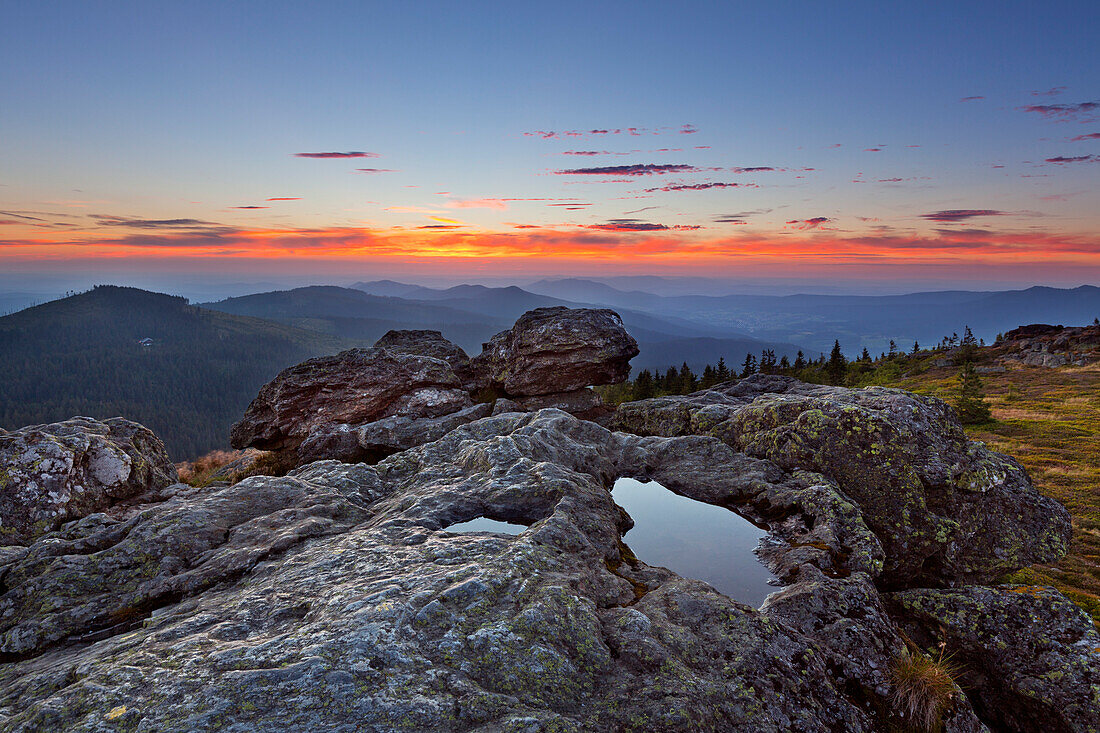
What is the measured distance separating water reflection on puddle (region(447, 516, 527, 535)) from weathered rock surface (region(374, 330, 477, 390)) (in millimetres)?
20202

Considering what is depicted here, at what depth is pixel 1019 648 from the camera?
8.80 metres

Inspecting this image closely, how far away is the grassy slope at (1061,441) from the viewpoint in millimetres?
22672

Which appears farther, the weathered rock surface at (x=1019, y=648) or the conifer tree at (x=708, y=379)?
the conifer tree at (x=708, y=379)

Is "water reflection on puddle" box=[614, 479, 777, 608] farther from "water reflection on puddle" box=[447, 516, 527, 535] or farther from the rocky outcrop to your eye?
the rocky outcrop

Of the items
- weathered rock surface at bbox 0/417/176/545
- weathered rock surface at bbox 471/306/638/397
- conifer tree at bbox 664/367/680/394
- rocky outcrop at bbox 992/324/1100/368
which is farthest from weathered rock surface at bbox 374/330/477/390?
rocky outcrop at bbox 992/324/1100/368

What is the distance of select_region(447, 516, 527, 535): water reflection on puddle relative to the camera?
10.1 metres

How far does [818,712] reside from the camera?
6.55m

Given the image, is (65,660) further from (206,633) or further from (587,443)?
(587,443)

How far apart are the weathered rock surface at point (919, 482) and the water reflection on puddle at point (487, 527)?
8.07 m

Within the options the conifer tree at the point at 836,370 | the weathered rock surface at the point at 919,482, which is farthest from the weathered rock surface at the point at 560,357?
the conifer tree at the point at 836,370

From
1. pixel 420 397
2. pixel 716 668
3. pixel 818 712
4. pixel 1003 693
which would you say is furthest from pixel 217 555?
pixel 420 397

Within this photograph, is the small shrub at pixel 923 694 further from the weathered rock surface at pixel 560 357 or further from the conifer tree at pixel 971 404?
the conifer tree at pixel 971 404

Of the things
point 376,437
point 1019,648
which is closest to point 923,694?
point 1019,648

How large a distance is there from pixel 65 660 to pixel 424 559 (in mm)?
4841
